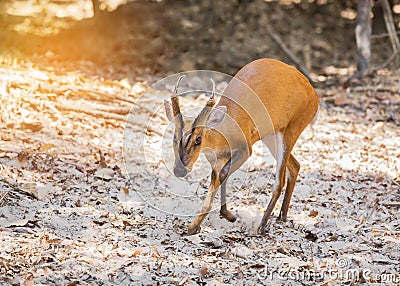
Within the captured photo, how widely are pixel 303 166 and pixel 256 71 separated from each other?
80.8 inches

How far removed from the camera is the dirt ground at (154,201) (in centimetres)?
446

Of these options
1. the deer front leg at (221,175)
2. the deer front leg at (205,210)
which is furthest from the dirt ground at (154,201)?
the deer front leg at (221,175)

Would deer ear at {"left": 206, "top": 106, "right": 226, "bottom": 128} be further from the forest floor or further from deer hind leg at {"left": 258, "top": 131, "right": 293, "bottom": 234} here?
the forest floor

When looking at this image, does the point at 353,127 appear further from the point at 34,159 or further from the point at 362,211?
the point at 34,159

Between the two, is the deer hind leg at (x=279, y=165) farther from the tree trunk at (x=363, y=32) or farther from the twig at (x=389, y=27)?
the twig at (x=389, y=27)

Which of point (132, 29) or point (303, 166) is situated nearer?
point (303, 166)

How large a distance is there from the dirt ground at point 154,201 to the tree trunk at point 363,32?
0.88m

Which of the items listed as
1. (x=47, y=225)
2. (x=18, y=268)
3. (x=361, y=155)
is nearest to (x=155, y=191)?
(x=47, y=225)

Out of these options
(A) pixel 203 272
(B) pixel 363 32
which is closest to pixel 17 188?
(A) pixel 203 272

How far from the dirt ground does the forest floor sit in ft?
0.04

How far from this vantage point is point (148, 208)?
225 inches

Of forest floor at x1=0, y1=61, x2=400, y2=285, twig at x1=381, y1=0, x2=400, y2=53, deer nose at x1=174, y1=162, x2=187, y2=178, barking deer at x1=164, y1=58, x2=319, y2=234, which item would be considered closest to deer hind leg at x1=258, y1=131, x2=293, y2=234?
barking deer at x1=164, y1=58, x2=319, y2=234

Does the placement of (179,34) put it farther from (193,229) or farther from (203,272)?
(203,272)

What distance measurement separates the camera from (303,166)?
24.4ft
